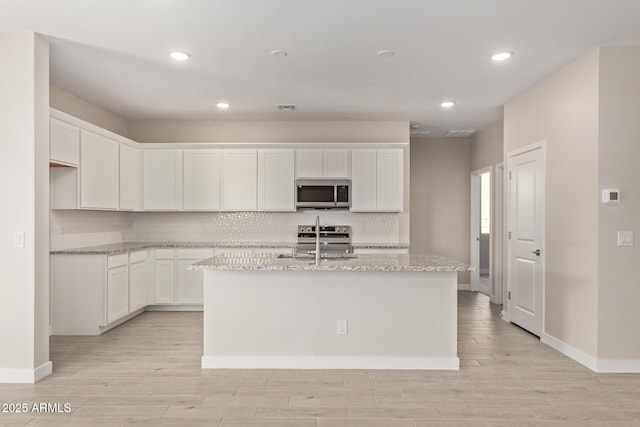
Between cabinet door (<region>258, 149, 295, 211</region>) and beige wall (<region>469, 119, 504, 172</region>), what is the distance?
3.07m

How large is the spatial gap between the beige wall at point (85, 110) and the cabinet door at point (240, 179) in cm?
161

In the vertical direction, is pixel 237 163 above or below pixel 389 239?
above

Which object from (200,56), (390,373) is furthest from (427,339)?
(200,56)

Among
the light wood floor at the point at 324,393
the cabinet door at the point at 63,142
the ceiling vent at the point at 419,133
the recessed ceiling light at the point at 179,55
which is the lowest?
the light wood floor at the point at 324,393

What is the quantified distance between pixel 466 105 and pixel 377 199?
171cm

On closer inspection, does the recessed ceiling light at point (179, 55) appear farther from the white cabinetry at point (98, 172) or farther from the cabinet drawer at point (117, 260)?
the cabinet drawer at point (117, 260)

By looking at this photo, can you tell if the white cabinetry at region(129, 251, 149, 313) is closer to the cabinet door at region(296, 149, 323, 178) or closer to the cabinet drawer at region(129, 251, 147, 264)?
the cabinet drawer at region(129, 251, 147, 264)

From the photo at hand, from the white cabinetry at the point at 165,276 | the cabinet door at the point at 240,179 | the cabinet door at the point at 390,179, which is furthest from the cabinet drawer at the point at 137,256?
the cabinet door at the point at 390,179

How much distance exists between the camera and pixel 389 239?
6.42 m

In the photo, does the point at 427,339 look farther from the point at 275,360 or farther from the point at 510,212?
the point at 510,212

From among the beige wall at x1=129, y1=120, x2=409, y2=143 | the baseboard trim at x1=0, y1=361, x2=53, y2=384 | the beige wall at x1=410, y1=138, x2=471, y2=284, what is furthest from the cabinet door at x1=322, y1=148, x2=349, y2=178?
the baseboard trim at x1=0, y1=361, x2=53, y2=384

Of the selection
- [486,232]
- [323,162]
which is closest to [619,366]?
[323,162]

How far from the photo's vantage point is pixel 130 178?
19.3 ft

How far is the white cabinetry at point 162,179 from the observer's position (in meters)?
6.13
